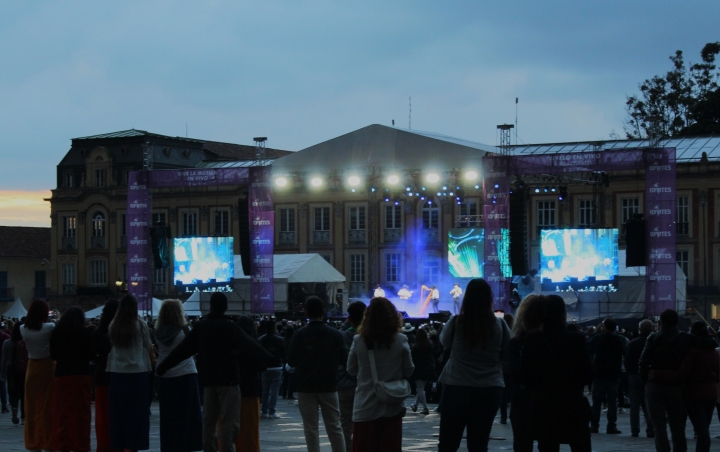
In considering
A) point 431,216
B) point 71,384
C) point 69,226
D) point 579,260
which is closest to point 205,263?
point 579,260

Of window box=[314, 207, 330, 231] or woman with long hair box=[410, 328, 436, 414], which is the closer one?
woman with long hair box=[410, 328, 436, 414]

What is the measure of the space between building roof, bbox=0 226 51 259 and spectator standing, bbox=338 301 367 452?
5788 cm

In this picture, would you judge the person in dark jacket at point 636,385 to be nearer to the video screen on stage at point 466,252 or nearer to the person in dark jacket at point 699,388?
the person in dark jacket at point 699,388

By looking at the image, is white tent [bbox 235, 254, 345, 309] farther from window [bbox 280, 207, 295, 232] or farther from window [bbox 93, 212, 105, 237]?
window [bbox 93, 212, 105, 237]

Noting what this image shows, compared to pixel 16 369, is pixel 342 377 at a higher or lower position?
higher

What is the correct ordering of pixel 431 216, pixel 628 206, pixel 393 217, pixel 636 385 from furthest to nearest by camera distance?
1. pixel 393 217
2. pixel 431 216
3. pixel 628 206
4. pixel 636 385

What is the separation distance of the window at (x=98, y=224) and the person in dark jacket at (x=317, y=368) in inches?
1989

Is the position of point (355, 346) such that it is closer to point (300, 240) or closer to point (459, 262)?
point (459, 262)

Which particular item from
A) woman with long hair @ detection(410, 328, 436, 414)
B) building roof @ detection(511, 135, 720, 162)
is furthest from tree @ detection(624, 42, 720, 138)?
woman with long hair @ detection(410, 328, 436, 414)

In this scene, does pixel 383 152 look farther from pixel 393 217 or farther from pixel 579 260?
pixel 393 217

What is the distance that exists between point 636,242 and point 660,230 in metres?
0.70

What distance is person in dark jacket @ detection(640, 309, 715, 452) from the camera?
33.8 ft

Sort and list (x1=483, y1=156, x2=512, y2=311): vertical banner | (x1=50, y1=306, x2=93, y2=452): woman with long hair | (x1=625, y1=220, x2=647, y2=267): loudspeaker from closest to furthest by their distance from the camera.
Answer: (x1=50, y1=306, x2=93, y2=452): woman with long hair, (x1=625, y1=220, x2=647, y2=267): loudspeaker, (x1=483, y1=156, x2=512, y2=311): vertical banner

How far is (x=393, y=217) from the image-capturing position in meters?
52.5
